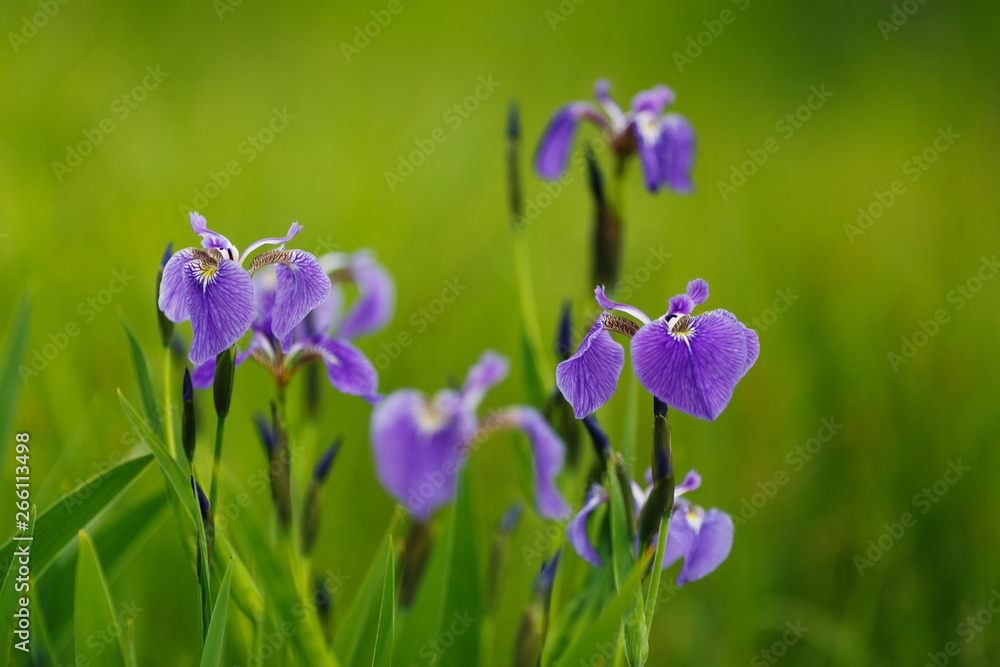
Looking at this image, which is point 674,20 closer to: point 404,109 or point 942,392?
point 404,109

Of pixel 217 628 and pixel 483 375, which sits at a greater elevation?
pixel 483 375

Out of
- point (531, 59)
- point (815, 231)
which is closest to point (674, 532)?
point (815, 231)

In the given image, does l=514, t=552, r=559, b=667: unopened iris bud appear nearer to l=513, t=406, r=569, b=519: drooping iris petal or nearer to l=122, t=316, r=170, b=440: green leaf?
l=513, t=406, r=569, b=519: drooping iris petal
